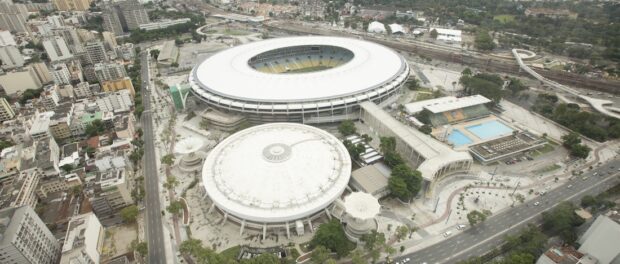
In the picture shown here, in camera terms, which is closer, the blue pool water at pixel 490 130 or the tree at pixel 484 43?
the blue pool water at pixel 490 130

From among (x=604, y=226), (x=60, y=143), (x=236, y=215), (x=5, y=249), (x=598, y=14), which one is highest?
(x=598, y=14)

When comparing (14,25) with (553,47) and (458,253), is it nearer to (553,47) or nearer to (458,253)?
(458,253)

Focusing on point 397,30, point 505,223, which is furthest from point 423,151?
point 397,30

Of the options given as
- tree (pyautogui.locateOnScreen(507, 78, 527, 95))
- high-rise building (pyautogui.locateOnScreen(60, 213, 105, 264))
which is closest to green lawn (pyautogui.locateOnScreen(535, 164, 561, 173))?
tree (pyautogui.locateOnScreen(507, 78, 527, 95))

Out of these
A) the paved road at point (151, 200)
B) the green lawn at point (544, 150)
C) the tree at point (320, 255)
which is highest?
the green lawn at point (544, 150)

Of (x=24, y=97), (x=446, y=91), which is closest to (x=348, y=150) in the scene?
(x=446, y=91)

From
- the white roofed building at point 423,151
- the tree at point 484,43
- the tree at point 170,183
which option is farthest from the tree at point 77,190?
the tree at point 484,43

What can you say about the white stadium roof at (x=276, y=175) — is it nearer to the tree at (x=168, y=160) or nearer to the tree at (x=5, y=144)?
the tree at (x=168, y=160)

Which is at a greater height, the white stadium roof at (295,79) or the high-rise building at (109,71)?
the white stadium roof at (295,79)
